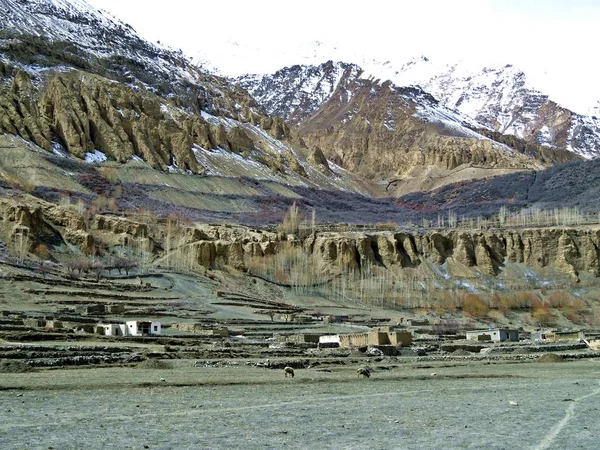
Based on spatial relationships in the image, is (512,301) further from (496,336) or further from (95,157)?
(95,157)

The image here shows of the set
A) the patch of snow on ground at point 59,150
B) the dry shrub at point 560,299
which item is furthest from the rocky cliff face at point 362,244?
the patch of snow on ground at point 59,150

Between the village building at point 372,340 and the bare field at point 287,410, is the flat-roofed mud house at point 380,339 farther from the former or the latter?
the bare field at point 287,410

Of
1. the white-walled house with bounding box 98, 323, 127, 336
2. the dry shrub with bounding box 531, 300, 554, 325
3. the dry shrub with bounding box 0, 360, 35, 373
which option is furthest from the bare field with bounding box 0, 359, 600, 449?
the dry shrub with bounding box 531, 300, 554, 325

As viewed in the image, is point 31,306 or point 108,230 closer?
point 31,306

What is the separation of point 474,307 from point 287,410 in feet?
291

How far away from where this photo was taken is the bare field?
18.6 meters

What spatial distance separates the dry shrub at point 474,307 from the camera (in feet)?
354

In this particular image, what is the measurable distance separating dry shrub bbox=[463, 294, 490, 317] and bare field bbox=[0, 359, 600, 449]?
72103 mm

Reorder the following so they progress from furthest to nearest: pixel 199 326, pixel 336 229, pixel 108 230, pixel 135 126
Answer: pixel 135 126 → pixel 336 229 → pixel 108 230 → pixel 199 326

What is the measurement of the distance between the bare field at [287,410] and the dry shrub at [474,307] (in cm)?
7210

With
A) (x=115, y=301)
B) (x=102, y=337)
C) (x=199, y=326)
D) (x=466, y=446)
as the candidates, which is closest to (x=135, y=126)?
(x=115, y=301)

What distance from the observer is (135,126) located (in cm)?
19950

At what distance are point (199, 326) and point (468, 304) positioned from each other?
50.4m

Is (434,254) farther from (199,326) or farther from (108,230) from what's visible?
(199,326)
